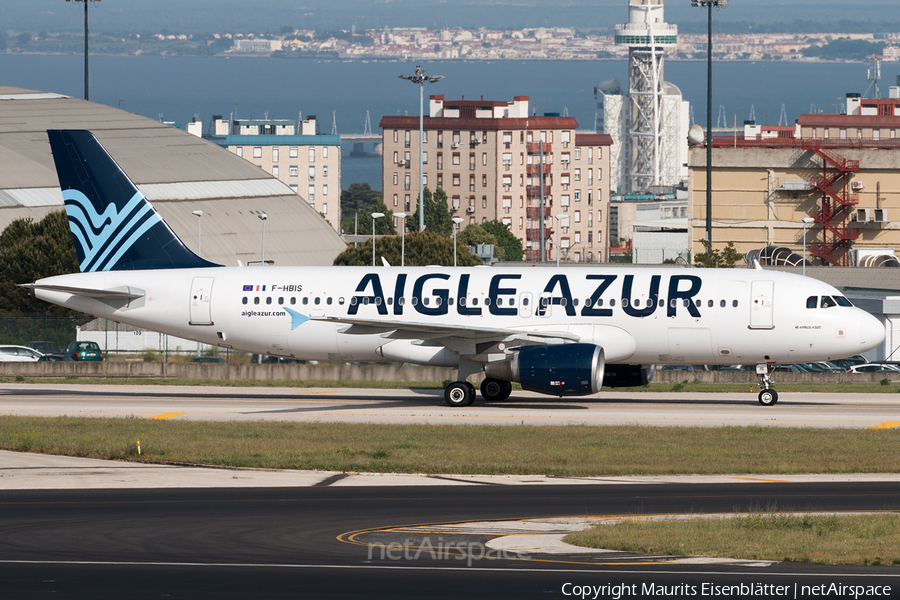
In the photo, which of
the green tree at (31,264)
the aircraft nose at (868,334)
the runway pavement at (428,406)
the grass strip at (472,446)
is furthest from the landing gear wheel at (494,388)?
the green tree at (31,264)

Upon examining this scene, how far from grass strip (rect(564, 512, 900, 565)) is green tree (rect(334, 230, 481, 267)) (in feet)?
226

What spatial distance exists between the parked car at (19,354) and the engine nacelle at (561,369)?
33.0 m

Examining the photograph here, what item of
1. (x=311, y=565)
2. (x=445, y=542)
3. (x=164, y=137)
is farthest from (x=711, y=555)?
(x=164, y=137)

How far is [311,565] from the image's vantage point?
Answer: 17484 millimetres

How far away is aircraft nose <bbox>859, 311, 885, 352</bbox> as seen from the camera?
39.3 m

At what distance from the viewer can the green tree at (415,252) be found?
89.6 metres

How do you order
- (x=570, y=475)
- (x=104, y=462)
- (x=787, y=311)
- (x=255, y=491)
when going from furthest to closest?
(x=787, y=311), (x=104, y=462), (x=570, y=475), (x=255, y=491)

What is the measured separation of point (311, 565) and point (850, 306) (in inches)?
1081

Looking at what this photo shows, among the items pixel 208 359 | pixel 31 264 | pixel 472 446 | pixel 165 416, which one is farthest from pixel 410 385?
pixel 31 264

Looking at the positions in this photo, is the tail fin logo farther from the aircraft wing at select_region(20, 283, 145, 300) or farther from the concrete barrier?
the concrete barrier

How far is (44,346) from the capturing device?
203 feet

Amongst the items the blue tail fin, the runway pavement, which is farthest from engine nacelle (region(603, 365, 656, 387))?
the blue tail fin

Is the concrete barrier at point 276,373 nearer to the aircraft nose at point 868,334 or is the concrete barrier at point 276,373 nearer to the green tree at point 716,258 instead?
the aircraft nose at point 868,334

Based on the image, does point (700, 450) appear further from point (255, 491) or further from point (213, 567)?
point (213, 567)
